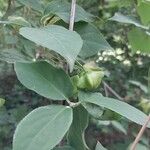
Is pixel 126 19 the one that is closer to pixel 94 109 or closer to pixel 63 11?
pixel 63 11

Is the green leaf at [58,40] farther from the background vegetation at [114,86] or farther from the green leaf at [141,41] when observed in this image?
the background vegetation at [114,86]

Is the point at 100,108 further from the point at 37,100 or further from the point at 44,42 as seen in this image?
the point at 37,100

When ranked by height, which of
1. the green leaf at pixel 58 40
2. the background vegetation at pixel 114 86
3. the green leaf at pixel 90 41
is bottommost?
the background vegetation at pixel 114 86

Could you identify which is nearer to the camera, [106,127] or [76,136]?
[76,136]

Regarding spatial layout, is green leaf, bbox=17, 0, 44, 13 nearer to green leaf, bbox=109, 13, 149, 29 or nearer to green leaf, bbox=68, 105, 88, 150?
green leaf, bbox=109, 13, 149, 29

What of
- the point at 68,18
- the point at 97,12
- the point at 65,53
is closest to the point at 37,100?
the point at 97,12

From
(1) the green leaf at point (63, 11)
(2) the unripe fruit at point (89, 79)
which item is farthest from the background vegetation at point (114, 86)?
(2) the unripe fruit at point (89, 79)

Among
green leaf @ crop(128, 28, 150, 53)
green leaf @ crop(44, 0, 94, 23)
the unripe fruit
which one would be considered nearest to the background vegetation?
green leaf @ crop(128, 28, 150, 53)

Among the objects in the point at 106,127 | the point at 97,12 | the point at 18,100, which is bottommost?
the point at 106,127
